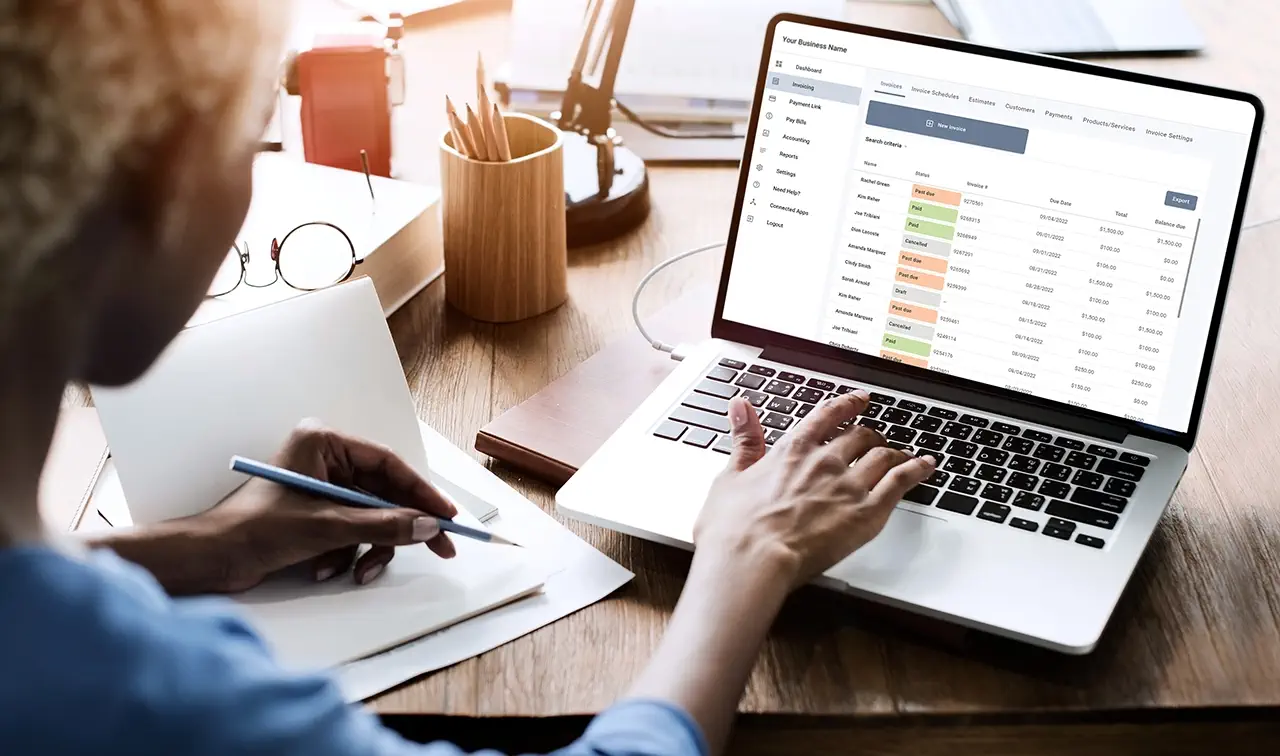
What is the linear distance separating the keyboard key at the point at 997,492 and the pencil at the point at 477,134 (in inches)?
20.4

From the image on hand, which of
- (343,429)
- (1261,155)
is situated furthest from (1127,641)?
(1261,155)

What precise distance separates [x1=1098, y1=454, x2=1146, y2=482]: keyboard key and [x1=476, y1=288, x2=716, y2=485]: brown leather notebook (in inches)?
13.9

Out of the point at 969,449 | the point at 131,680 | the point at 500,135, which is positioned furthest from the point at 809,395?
the point at 131,680

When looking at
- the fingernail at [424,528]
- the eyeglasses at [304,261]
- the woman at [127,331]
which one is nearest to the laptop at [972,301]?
the fingernail at [424,528]

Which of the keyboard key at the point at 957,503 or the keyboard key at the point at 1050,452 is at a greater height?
the keyboard key at the point at 1050,452

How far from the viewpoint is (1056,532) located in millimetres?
799

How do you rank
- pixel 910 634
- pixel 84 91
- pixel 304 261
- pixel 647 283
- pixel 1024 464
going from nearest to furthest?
pixel 84 91, pixel 910 634, pixel 1024 464, pixel 304 261, pixel 647 283

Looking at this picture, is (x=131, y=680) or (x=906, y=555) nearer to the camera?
(x=131, y=680)

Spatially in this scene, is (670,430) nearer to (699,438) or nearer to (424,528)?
(699,438)

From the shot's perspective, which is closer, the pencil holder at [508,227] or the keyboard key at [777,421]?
the keyboard key at [777,421]

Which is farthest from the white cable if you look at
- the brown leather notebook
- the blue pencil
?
the blue pencil

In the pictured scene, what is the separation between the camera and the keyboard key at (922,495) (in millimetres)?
833

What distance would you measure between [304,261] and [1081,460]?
2.21 feet

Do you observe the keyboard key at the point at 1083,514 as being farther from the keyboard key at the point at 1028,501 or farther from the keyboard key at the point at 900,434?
the keyboard key at the point at 900,434
